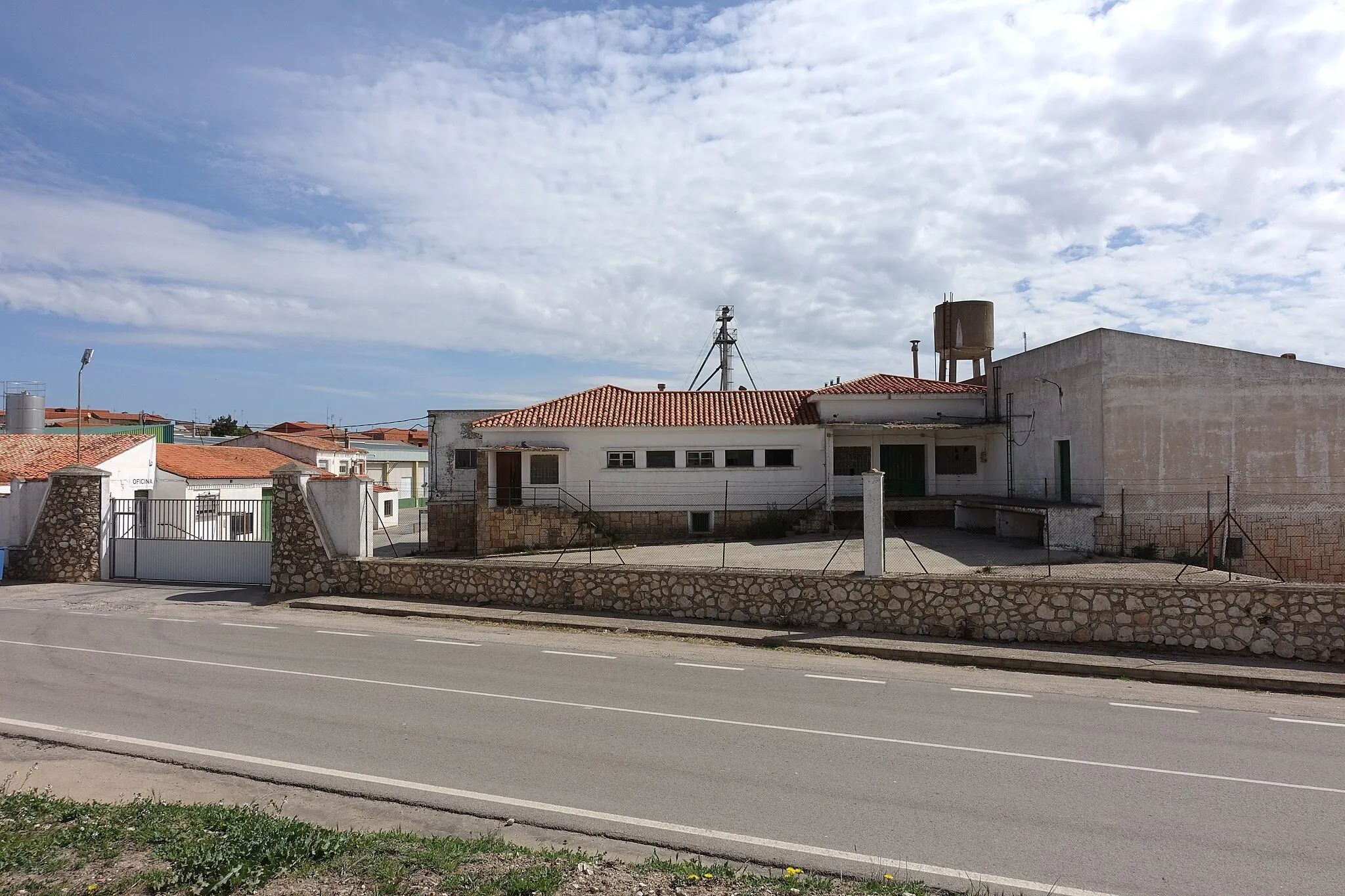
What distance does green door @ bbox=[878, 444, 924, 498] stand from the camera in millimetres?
30312

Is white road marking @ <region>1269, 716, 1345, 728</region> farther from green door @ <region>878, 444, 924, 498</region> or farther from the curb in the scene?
green door @ <region>878, 444, 924, 498</region>

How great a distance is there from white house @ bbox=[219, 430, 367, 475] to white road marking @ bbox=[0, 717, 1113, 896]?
1567 inches

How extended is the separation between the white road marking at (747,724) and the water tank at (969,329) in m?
30.1

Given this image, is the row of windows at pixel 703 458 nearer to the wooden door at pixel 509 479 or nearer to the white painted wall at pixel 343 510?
the wooden door at pixel 509 479

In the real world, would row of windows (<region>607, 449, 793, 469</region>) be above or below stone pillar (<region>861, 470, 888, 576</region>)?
above

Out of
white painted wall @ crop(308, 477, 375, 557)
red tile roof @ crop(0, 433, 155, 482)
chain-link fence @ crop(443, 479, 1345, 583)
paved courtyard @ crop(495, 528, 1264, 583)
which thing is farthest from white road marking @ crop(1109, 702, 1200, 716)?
red tile roof @ crop(0, 433, 155, 482)

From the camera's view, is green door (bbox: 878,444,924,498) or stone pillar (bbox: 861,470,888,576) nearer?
stone pillar (bbox: 861,470,888,576)

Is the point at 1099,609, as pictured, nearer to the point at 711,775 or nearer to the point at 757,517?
the point at 711,775

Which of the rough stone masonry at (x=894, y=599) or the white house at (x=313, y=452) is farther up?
the white house at (x=313, y=452)

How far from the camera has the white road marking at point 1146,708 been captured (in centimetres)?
996

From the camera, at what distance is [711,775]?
7.19 m

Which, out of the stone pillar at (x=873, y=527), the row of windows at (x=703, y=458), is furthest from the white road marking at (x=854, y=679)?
the row of windows at (x=703, y=458)

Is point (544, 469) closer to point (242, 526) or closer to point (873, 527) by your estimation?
point (242, 526)

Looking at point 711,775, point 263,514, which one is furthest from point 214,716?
point 263,514
